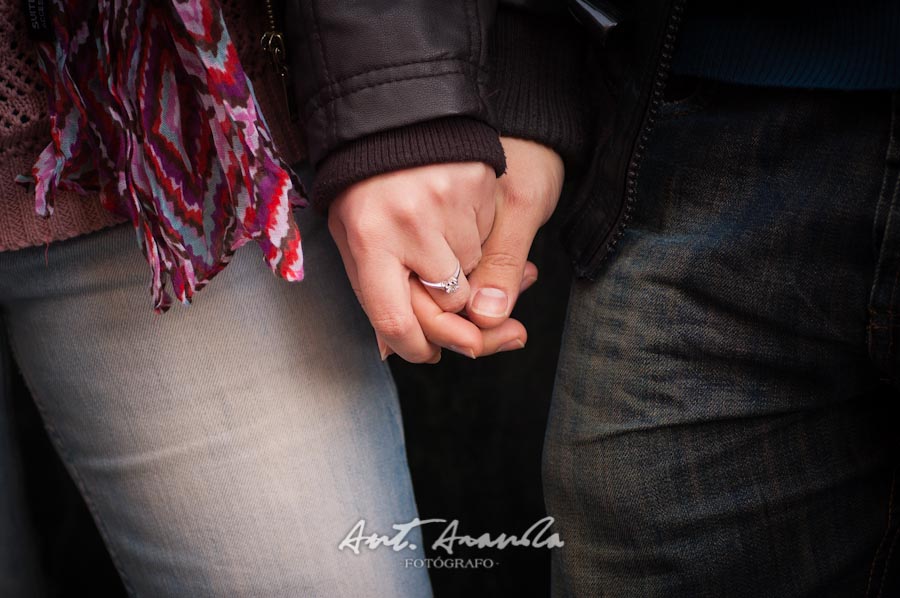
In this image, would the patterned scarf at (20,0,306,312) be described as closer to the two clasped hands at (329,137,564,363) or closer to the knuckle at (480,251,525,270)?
the two clasped hands at (329,137,564,363)

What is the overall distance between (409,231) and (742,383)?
0.31 metres

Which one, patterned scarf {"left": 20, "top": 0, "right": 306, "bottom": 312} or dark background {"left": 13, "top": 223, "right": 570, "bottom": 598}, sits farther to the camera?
dark background {"left": 13, "top": 223, "right": 570, "bottom": 598}

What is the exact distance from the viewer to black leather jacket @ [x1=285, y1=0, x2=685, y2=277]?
1.68ft

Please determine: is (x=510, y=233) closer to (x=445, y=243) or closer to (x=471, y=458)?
(x=445, y=243)

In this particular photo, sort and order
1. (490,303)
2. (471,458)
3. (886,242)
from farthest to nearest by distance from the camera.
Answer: (471,458)
(490,303)
(886,242)

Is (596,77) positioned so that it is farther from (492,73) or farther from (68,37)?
(68,37)

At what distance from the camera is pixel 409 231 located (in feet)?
1.74

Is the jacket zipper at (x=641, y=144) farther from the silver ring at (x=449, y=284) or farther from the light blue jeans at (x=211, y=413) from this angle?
the light blue jeans at (x=211, y=413)

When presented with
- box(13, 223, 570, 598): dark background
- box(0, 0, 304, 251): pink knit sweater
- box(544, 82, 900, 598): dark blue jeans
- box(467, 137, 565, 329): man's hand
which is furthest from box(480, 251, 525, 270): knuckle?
box(13, 223, 570, 598): dark background

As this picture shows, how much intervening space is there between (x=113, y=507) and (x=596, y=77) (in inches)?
25.0

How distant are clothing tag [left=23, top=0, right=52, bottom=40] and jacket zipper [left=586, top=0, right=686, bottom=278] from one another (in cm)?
47

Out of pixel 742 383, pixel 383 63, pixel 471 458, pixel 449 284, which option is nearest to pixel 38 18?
pixel 383 63

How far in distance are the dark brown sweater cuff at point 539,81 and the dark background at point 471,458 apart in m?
0.38

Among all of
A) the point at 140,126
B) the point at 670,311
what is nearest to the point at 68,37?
the point at 140,126
